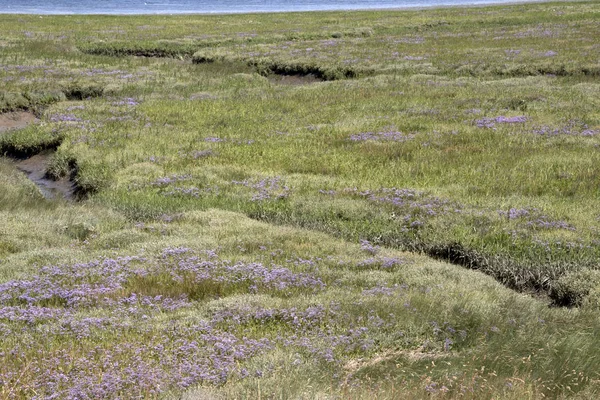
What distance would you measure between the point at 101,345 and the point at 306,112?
68.9 feet

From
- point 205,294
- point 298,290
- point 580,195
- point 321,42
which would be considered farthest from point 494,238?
point 321,42

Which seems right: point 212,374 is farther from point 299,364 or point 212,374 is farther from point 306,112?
point 306,112

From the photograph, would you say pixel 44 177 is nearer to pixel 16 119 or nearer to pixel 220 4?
pixel 16 119

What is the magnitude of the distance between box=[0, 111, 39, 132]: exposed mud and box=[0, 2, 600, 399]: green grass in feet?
2.31

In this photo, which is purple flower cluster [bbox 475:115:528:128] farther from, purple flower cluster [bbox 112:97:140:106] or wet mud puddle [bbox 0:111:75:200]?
purple flower cluster [bbox 112:97:140:106]

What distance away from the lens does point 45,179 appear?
830 inches

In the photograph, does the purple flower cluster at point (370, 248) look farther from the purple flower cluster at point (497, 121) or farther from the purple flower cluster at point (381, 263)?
the purple flower cluster at point (497, 121)

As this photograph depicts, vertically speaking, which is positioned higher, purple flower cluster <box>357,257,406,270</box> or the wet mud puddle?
purple flower cluster <box>357,257,406,270</box>

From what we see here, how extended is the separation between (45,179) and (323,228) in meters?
11.3

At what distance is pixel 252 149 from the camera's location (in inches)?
862

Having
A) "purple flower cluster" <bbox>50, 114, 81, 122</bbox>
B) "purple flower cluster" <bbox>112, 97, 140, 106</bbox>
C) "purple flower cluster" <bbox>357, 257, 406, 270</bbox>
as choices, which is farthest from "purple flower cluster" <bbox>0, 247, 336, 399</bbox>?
"purple flower cluster" <bbox>112, 97, 140, 106</bbox>

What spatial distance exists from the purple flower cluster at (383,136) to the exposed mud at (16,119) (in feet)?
49.8

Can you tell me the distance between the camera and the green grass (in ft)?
25.4

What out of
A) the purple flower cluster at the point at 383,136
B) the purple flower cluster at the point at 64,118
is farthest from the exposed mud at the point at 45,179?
the purple flower cluster at the point at 383,136
